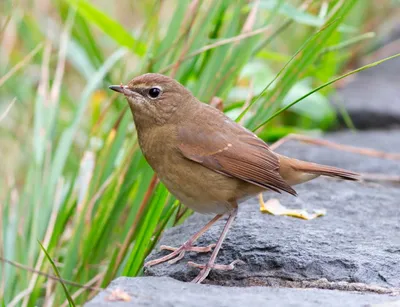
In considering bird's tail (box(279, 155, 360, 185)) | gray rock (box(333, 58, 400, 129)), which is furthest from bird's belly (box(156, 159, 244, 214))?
gray rock (box(333, 58, 400, 129))

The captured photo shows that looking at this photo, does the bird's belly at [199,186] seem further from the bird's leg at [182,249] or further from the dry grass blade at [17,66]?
the dry grass blade at [17,66]

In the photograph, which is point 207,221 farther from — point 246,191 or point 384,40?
point 384,40

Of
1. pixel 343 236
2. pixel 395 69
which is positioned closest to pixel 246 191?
pixel 343 236

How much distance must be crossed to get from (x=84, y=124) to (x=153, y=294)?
11.1 ft

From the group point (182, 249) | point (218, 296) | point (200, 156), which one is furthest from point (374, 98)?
point (218, 296)

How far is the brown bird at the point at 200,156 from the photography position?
115 inches

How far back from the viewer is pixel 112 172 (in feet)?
11.9

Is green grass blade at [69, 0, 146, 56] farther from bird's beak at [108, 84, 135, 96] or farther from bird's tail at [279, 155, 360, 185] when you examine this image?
bird's tail at [279, 155, 360, 185]

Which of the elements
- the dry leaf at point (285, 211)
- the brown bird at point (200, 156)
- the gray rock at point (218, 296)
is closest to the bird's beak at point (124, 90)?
the brown bird at point (200, 156)

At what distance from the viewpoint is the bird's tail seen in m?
3.10

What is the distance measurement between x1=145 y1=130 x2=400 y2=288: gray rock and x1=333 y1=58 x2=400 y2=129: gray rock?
4.21 ft

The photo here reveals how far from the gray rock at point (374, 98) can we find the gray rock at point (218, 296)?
2.46 metres

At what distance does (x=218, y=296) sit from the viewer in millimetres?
2209

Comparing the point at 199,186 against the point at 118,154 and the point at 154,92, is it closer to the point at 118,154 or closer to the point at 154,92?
the point at 154,92
